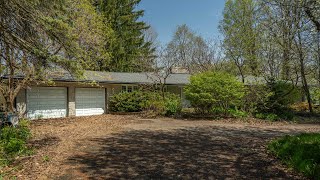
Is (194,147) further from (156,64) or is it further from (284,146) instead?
(156,64)

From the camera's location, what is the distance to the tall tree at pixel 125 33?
102 ft

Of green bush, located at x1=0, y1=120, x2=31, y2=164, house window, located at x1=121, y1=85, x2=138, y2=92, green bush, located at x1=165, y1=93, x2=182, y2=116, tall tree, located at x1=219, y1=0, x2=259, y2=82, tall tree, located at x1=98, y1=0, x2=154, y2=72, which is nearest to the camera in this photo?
green bush, located at x1=0, y1=120, x2=31, y2=164

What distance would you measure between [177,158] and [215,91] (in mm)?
10081

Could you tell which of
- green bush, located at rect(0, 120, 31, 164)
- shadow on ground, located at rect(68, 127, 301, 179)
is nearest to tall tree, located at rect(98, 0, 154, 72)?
shadow on ground, located at rect(68, 127, 301, 179)

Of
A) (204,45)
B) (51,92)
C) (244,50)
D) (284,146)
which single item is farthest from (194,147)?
(204,45)

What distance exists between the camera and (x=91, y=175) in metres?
5.67

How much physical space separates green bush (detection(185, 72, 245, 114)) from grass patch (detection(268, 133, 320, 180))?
332 inches

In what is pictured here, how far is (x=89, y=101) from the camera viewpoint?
63.6 feet

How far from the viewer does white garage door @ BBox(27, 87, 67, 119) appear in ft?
54.2

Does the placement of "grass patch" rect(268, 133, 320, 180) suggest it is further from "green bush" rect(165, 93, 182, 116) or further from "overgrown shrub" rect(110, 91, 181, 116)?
"overgrown shrub" rect(110, 91, 181, 116)

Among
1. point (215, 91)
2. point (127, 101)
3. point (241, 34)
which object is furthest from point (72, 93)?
point (241, 34)

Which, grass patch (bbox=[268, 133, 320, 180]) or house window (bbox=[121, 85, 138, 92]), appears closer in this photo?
grass patch (bbox=[268, 133, 320, 180])

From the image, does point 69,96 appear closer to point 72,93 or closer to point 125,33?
point 72,93

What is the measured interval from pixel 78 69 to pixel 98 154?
8.21ft
